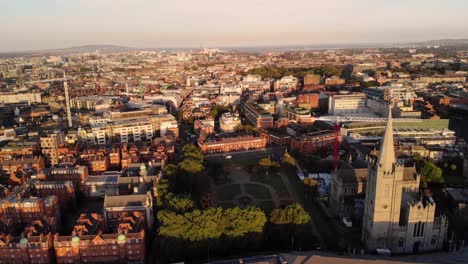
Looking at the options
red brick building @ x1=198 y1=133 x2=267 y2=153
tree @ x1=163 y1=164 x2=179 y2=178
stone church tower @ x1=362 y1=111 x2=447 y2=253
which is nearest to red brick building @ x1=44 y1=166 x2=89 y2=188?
tree @ x1=163 y1=164 x2=179 y2=178

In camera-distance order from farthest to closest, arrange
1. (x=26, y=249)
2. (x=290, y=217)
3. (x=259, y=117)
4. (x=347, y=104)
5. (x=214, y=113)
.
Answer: (x=347, y=104), (x=214, y=113), (x=259, y=117), (x=290, y=217), (x=26, y=249)

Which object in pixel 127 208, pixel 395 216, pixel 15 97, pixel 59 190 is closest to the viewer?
pixel 395 216

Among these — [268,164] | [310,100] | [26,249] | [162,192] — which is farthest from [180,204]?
[310,100]

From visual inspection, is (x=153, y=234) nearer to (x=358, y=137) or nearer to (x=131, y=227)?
(x=131, y=227)

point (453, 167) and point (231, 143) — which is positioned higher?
point (453, 167)

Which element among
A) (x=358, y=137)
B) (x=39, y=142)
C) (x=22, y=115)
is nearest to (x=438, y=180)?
(x=358, y=137)

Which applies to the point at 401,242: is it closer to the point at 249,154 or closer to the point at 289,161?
the point at 289,161

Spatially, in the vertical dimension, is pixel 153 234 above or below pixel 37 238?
below
